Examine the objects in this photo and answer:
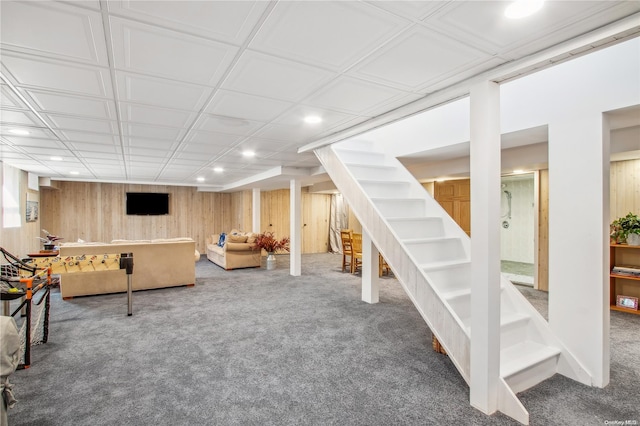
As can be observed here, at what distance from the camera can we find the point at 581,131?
2439 millimetres

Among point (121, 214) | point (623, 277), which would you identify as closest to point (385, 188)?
point (623, 277)

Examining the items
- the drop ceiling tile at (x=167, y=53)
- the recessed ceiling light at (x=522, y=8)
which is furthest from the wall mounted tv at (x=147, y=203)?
the recessed ceiling light at (x=522, y=8)

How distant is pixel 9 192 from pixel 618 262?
32.7ft

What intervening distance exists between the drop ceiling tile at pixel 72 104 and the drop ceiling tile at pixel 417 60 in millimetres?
2170

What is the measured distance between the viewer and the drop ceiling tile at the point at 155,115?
275 cm

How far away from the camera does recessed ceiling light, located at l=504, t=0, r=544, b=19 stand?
53.9 inches

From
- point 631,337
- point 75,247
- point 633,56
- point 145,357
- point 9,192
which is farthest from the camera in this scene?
point 9,192

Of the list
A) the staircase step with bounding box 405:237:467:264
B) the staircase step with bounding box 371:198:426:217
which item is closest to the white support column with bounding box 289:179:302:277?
the staircase step with bounding box 371:198:426:217

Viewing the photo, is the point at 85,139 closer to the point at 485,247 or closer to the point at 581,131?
the point at 485,247

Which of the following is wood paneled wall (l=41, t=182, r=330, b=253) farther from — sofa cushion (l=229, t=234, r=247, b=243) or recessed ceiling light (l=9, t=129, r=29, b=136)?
recessed ceiling light (l=9, t=129, r=29, b=136)

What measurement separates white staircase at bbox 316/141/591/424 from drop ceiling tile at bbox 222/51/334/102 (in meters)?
1.42

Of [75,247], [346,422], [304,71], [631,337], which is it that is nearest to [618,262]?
[631,337]

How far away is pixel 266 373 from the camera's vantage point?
2.54 meters

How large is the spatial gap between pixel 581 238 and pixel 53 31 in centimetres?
366
